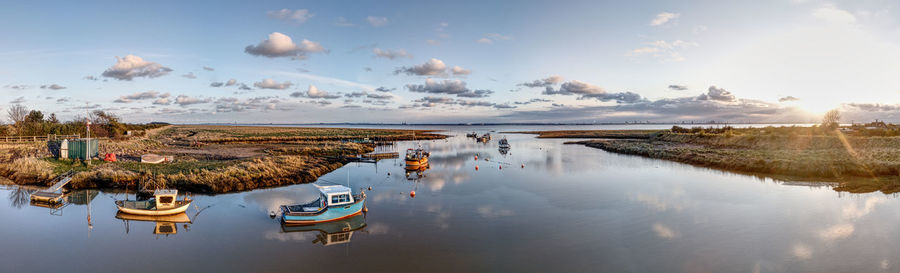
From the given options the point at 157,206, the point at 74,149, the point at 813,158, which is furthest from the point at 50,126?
the point at 813,158

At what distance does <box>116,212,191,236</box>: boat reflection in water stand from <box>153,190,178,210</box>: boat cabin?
50 centimetres

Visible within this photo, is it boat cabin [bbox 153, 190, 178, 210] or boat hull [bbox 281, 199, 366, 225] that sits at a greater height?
boat cabin [bbox 153, 190, 178, 210]

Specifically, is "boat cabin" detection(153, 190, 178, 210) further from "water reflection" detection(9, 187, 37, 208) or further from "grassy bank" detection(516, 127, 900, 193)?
"grassy bank" detection(516, 127, 900, 193)

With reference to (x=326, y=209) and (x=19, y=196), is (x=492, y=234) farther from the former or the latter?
(x=19, y=196)

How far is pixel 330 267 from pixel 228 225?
7647 mm

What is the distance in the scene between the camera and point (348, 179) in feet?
105

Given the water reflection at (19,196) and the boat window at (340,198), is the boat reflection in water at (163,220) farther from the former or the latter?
the water reflection at (19,196)

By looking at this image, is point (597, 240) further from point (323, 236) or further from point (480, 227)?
point (323, 236)

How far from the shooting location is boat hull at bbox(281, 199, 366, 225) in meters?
18.0

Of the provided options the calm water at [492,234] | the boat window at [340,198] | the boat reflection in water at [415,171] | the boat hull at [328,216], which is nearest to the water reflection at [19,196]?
the calm water at [492,234]

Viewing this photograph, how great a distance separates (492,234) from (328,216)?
25.7ft

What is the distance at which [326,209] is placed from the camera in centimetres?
1858

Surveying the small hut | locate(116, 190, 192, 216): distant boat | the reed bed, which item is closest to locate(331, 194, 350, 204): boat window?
locate(116, 190, 192, 216): distant boat

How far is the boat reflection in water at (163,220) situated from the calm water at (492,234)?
161 mm
